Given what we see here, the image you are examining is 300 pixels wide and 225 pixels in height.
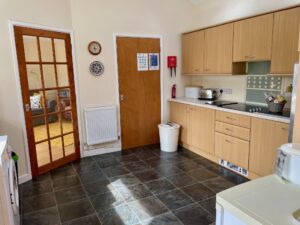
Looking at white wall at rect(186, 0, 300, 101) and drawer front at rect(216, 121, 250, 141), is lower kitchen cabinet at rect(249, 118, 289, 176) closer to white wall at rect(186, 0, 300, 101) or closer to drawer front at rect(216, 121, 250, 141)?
drawer front at rect(216, 121, 250, 141)

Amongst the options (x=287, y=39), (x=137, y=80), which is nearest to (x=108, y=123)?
(x=137, y=80)

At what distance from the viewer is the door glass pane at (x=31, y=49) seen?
2.94m

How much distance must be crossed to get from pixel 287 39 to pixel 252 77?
0.84 m

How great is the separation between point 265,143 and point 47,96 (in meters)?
2.89

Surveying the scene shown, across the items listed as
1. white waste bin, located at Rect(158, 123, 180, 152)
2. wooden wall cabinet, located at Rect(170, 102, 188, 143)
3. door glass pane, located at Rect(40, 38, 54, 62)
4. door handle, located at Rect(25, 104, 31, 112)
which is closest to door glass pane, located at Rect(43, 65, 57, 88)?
door glass pane, located at Rect(40, 38, 54, 62)

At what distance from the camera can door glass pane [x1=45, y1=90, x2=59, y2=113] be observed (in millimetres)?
3250

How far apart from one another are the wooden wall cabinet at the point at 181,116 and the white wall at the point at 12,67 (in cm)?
240

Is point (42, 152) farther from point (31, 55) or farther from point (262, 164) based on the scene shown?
point (262, 164)

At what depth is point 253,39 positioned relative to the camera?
3.03m

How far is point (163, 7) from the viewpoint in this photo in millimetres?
4121

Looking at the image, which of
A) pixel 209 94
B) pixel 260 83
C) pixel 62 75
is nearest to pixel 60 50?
pixel 62 75

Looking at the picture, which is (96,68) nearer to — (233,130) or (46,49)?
(46,49)

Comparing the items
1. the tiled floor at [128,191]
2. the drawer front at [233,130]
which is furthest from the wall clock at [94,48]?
the drawer front at [233,130]

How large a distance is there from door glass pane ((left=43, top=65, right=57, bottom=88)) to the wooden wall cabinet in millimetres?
2087
